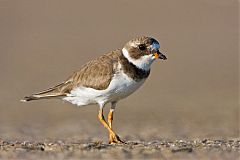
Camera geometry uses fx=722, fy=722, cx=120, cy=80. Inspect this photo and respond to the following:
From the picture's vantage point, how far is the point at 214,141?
968 centimetres

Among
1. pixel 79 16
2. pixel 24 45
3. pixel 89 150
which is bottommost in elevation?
pixel 89 150

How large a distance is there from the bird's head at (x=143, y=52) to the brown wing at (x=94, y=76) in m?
0.18

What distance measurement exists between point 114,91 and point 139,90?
12.7m

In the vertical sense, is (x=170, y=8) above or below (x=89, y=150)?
above

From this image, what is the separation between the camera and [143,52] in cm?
963

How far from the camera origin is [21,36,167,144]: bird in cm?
933

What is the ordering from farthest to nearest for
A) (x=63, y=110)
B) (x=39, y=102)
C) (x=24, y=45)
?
(x=24, y=45)
(x=39, y=102)
(x=63, y=110)

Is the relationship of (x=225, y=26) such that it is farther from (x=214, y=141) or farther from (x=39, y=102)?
(x=214, y=141)

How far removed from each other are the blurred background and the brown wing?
955 mm

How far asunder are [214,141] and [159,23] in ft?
91.2

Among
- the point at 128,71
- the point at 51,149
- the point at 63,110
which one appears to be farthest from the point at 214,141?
the point at 63,110

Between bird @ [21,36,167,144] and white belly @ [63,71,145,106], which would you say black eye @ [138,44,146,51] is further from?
white belly @ [63,71,145,106]

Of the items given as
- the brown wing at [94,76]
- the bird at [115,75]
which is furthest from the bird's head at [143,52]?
the brown wing at [94,76]

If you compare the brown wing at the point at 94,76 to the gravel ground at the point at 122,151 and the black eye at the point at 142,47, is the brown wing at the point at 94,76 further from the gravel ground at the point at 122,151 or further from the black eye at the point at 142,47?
the gravel ground at the point at 122,151
